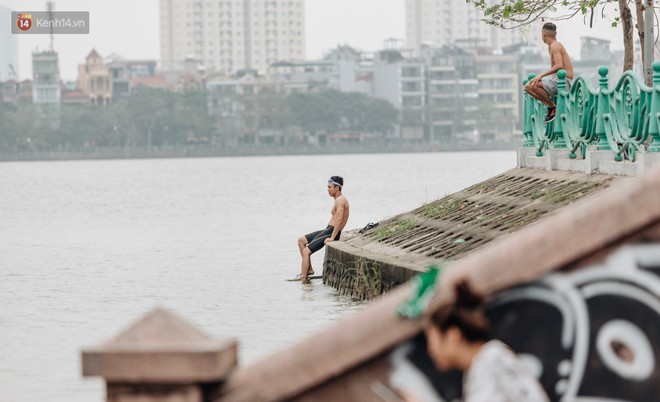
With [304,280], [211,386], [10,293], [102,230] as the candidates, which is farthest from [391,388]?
[102,230]

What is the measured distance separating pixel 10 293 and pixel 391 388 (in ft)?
62.6

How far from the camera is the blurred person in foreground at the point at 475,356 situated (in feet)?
15.7

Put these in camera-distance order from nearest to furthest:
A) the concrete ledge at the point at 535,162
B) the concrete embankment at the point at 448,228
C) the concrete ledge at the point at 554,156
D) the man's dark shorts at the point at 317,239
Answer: the concrete embankment at the point at 448,228
the concrete ledge at the point at 554,156
the concrete ledge at the point at 535,162
the man's dark shorts at the point at 317,239

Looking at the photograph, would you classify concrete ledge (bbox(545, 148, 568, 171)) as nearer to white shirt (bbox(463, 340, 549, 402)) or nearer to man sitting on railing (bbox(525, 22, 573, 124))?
man sitting on railing (bbox(525, 22, 573, 124))

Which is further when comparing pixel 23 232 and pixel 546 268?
pixel 23 232

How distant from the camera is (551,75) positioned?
57.3ft

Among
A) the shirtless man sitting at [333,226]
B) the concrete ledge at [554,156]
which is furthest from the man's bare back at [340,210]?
the concrete ledge at [554,156]

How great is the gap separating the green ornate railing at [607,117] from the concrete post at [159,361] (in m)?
7.62

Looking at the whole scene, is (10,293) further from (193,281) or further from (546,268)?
(546,268)

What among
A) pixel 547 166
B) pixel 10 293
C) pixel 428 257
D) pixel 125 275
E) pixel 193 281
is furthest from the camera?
pixel 125 275

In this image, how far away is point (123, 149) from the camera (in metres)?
196

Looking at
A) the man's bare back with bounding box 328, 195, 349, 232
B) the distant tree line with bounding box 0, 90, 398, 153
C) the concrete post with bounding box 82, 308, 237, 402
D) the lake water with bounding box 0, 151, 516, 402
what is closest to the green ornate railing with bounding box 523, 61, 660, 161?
the man's bare back with bounding box 328, 195, 349, 232

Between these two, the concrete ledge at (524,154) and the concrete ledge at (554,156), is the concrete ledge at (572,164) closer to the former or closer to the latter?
the concrete ledge at (554,156)

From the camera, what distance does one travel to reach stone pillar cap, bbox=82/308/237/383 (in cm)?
559
